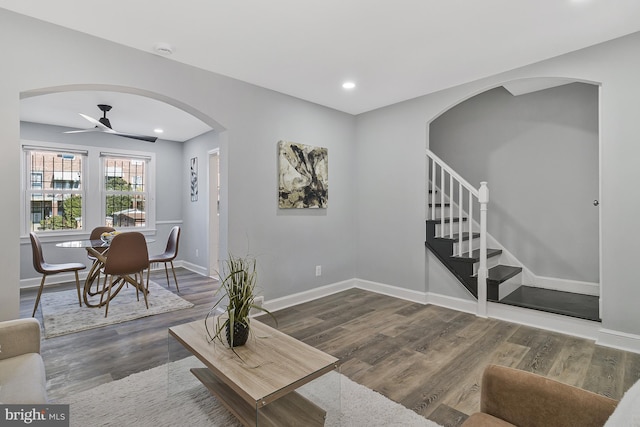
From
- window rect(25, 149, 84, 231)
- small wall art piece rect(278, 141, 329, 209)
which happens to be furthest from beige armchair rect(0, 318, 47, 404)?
window rect(25, 149, 84, 231)

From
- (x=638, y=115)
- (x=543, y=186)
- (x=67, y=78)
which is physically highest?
(x=67, y=78)

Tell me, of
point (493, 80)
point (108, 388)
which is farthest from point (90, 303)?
point (493, 80)

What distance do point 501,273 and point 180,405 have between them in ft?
11.7

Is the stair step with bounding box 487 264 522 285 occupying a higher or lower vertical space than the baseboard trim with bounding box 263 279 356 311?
higher

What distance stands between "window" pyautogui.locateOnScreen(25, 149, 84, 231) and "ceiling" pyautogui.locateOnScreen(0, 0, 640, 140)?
3.78m

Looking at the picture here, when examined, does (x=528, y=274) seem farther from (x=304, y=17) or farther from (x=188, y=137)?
(x=188, y=137)

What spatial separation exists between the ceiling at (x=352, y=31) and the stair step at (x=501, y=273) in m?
2.20

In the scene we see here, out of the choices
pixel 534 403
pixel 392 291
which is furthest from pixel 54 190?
pixel 534 403

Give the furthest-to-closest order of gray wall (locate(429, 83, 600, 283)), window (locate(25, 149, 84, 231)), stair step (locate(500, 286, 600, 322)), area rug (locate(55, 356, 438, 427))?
window (locate(25, 149, 84, 231)) → gray wall (locate(429, 83, 600, 283)) → stair step (locate(500, 286, 600, 322)) → area rug (locate(55, 356, 438, 427))

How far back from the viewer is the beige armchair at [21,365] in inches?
53.4

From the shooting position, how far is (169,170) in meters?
6.48

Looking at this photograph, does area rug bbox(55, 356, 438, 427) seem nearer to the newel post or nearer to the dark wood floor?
the dark wood floor

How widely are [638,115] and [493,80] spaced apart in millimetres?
1253

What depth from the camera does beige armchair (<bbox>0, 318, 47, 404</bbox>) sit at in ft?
4.45
